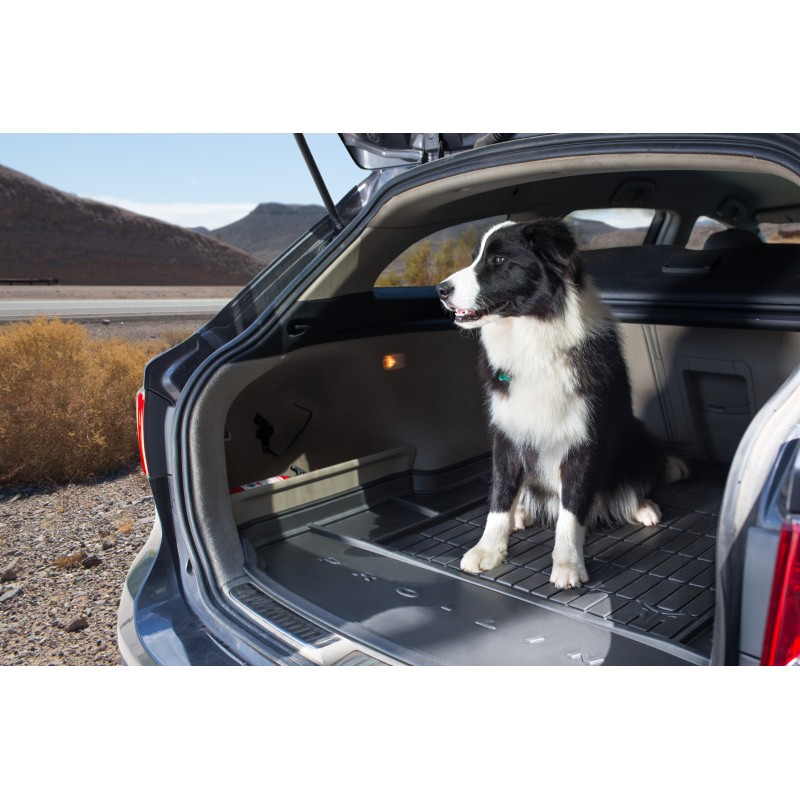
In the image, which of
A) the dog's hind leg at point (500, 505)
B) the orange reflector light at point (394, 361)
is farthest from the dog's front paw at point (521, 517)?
the orange reflector light at point (394, 361)

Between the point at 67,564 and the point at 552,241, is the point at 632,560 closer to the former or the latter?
the point at 552,241

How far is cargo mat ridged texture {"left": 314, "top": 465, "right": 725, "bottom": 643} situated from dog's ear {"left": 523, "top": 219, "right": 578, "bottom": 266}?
3.74 feet

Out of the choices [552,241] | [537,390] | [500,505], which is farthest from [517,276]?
[500,505]

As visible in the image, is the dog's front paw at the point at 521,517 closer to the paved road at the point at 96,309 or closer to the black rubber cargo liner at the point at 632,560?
the black rubber cargo liner at the point at 632,560

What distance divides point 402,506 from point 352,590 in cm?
88

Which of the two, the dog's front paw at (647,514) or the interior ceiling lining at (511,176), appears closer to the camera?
the interior ceiling lining at (511,176)

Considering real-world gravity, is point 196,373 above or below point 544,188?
below

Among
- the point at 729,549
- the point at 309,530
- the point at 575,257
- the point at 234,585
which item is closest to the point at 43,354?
the point at 309,530

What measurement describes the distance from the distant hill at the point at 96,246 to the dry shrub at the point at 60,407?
97.3 feet

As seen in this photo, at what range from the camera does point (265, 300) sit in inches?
95.9

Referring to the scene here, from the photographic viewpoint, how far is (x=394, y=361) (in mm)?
3254

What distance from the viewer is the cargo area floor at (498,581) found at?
1.98 m

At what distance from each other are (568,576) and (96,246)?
134 ft

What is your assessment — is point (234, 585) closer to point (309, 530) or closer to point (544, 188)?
point (309, 530)
